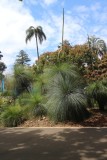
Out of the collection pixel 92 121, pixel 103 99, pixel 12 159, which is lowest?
pixel 12 159

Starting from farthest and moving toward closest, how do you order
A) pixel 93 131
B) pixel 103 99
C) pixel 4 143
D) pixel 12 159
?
1. pixel 103 99
2. pixel 93 131
3. pixel 4 143
4. pixel 12 159

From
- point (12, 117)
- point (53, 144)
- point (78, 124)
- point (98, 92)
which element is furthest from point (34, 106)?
point (53, 144)

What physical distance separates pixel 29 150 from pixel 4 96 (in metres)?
7.94

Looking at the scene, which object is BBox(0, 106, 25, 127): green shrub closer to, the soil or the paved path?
the soil

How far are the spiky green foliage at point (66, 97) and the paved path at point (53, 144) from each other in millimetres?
906

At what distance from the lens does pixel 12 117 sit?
1160cm

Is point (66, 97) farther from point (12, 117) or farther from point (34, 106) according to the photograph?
point (12, 117)

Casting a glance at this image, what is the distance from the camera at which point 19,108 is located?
1195 centimetres

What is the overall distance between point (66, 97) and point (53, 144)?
2811 mm

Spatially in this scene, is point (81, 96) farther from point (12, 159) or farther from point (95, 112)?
point (12, 159)

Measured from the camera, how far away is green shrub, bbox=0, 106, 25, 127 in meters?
11.5

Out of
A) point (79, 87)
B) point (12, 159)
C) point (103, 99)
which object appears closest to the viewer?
point (12, 159)

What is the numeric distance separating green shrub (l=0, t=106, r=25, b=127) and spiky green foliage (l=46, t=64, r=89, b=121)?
1.20 meters

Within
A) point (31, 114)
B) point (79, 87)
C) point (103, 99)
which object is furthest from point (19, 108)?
point (103, 99)
